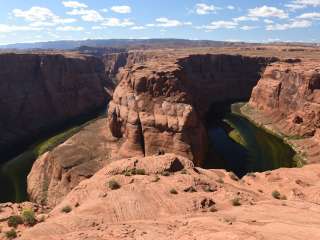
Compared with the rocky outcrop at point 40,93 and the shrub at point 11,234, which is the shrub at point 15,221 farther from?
the rocky outcrop at point 40,93

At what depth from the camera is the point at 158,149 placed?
72.3m

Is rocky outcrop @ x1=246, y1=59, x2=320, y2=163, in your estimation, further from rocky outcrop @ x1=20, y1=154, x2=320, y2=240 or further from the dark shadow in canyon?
rocky outcrop @ x1=20, y1=154, x2=320, y2=240

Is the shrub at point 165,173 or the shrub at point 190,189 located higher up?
the shrub at point 190,189

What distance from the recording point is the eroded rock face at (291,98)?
9581 cm

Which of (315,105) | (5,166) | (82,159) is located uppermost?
(315,105)

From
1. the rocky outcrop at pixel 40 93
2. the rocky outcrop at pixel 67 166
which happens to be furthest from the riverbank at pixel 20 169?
the rocky outcrop at pixel 40 93

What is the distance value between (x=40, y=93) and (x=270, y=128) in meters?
73.6

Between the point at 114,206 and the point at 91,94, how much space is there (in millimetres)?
120760

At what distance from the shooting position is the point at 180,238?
926 inches

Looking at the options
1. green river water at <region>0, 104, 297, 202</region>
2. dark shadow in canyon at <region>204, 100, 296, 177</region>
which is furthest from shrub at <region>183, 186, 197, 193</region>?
green river water at <region>0, 104, 297, 202</region>

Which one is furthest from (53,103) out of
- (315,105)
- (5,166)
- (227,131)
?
(315,105)

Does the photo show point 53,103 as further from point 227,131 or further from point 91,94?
point 227,131

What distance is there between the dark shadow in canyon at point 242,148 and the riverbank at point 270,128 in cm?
110

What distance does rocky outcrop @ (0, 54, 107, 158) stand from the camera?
114 m
